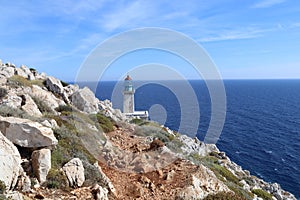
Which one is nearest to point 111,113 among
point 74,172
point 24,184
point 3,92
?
point 3,92

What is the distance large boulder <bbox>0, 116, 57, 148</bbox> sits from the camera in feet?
33.8

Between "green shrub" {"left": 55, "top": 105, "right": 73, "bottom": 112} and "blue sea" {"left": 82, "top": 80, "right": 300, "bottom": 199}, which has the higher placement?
"green shrub" {"left": 55, "top": 105, "right": 73, "bottom": 112}

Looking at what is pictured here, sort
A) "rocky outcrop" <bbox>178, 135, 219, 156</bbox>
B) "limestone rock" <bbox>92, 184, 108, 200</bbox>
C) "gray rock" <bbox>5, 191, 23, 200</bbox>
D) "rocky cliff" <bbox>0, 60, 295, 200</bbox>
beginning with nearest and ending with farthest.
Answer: "gray rock" <bbox>5, 191, 23, 200</bbox>
"rocky cliff" <bbox>0, 60, 295, 200</bbox>
"limestone rock" <bbox>92, 184, 108, 200</bbox>
"rocky outcrop" <bbox>178, 135, 219, 156</bbox>

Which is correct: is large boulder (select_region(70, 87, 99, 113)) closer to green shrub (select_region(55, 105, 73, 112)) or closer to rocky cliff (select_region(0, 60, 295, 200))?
green shrub (select_region(55, 105, 73, 112))

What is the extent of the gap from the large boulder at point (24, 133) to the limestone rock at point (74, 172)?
1299mm

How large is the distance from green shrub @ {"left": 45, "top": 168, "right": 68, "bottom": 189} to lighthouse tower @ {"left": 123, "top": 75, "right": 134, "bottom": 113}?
31925 millimetres

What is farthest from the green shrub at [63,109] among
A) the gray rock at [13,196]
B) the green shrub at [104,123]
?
the gray rock at [13,196]

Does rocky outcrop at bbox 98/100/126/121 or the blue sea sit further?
the blue sea

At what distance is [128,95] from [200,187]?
31.7 m

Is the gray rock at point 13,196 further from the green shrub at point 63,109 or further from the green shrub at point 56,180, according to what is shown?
the green shrub at point 63,109

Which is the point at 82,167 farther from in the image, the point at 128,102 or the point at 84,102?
the point at 128,102

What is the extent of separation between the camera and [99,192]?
937 cm

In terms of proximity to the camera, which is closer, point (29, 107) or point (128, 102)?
point (29, 107)

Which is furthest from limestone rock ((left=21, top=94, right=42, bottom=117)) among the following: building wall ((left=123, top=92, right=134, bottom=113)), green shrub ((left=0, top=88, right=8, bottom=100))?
building wall ((left=123, top=92, right=134, bottom=113))
